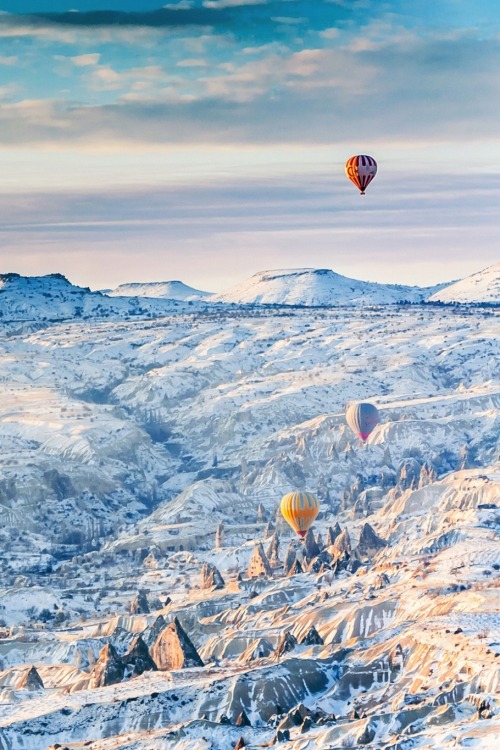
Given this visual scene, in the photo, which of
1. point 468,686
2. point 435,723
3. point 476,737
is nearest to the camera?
point 476,737

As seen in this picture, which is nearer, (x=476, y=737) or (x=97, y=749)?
(x=476, y=737)

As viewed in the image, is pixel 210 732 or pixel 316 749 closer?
pixel 316 749

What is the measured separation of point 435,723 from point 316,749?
36.3ft

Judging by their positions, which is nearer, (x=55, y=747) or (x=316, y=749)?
(x=316, y=749)

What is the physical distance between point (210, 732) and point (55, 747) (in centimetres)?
1527

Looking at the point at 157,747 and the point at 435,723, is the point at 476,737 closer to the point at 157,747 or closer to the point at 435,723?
the point at 435,723

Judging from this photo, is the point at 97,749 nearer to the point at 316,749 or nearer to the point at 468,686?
the point at 316,749

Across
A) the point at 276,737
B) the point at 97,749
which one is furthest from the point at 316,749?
the point at 97,749

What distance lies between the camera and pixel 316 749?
18538 centimetres

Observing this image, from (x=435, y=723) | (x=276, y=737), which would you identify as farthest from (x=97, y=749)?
(x=435, y=723)

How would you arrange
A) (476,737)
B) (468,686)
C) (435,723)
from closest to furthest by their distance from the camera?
(476,737), (435,723), (468,686)

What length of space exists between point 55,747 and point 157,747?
11.1 meters

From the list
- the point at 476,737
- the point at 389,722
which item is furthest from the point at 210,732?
the point at 476,737

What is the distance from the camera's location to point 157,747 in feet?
639
